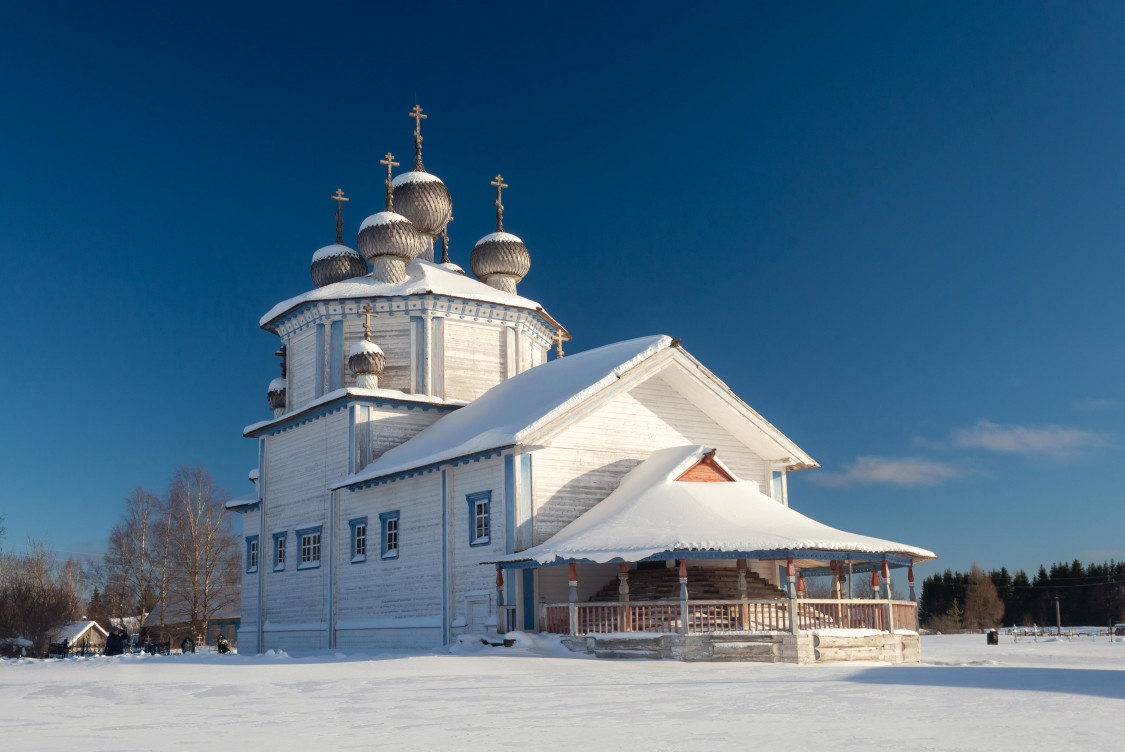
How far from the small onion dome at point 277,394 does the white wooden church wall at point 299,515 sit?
1375mm

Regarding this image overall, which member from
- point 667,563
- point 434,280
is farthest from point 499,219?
point 667,563

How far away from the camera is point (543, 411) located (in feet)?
78.9

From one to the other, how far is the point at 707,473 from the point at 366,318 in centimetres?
1079

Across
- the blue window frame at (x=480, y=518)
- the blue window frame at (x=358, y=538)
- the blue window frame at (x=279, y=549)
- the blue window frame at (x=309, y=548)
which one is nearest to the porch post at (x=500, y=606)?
the blue window frame at (x=480, y=518)

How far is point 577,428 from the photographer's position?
25.1 metres

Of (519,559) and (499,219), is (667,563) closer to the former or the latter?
(519,559)

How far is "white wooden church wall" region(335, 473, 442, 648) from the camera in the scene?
84.8 feet

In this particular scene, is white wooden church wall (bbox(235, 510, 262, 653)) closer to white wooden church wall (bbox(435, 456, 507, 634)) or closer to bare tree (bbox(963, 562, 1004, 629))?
white wooden church wall (bbox(435, 456, 507, 634))

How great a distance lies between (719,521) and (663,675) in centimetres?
581

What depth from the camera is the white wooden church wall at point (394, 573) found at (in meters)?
25.8

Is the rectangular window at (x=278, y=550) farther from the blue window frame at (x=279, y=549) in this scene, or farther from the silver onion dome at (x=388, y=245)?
the silver onion dome at (x=388, y=245)

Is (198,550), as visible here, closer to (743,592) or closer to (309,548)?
(309,548)

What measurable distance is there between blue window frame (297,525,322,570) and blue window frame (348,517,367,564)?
63.9 inches

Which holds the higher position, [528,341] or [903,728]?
[528,341]
